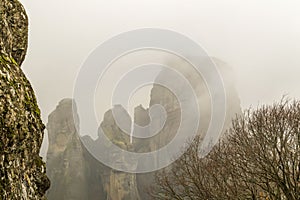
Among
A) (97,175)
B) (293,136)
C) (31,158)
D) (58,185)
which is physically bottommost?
(31,158)

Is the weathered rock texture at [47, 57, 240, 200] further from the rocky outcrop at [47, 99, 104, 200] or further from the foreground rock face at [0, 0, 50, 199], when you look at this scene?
the foreground rock face at [0, 0, 50, 199]

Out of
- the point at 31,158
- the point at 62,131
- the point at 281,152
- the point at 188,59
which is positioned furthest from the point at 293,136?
the point at 62,131

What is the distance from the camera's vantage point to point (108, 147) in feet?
351

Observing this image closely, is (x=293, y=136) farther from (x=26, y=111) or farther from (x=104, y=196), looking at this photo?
(x=104, y=196)

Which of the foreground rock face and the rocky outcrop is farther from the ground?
the rocky outcrop

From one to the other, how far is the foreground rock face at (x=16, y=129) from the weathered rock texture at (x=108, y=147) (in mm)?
76579

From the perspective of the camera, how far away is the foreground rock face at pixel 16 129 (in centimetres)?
827

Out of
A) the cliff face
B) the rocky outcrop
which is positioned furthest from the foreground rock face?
the rocky outcrop

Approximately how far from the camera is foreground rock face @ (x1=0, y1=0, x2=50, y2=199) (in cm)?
827

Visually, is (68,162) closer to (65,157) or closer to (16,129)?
(65,157)

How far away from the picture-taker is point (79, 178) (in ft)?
338

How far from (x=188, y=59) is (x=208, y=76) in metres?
11.2

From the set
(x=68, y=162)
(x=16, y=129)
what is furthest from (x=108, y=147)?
(x=16, y=129)

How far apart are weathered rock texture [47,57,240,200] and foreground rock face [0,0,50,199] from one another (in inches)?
3015
